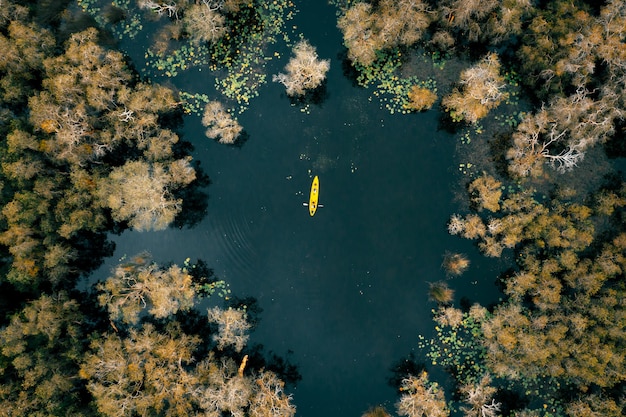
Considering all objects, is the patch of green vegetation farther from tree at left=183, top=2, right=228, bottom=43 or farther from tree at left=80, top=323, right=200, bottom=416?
tree at left=80, top=323, right=200, bottom=416

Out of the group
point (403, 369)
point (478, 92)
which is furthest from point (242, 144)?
point (403, 369)

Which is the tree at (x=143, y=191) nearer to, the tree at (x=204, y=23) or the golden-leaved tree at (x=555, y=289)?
the tree at (x=204, y=23)

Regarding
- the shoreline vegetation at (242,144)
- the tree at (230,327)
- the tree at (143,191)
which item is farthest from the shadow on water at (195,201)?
the tree at (230,327)

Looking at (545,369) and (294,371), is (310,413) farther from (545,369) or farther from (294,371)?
(545,369)

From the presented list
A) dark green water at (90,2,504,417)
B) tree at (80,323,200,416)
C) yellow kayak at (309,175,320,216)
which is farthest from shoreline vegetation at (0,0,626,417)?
yellow kayak at (309,175,320,216)

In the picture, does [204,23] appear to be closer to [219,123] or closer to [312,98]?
[219,123]

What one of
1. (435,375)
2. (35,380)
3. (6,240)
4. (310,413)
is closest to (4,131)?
(6,240)

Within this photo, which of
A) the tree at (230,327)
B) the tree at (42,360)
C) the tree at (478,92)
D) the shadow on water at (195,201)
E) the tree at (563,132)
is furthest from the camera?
the shadow on water at (195,201)
